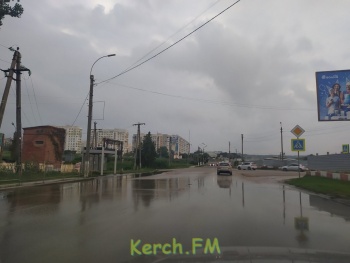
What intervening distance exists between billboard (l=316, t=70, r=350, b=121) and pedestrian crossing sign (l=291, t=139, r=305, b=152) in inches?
133

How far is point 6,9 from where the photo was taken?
15.9m

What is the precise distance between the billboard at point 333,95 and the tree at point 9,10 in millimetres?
20319

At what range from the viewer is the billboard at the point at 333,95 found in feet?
80.0

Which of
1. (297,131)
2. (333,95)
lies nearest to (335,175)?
(297,131)

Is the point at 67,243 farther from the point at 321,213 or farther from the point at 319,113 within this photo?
the point at 319,113

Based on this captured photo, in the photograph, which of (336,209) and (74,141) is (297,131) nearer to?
(336,209)

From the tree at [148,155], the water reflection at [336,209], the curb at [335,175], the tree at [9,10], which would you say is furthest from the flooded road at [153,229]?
the tree at [148,155]

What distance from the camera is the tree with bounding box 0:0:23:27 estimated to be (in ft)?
51.7

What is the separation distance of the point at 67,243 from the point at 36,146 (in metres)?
41.8

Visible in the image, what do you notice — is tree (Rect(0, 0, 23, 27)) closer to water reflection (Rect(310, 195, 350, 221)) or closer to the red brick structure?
water reflection (Rect(310, 195, 350, 221))

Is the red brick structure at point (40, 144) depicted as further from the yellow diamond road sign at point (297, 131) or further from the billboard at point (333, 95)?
the billboard at point (333, 95)

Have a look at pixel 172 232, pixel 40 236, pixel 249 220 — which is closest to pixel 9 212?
pixel 40 236

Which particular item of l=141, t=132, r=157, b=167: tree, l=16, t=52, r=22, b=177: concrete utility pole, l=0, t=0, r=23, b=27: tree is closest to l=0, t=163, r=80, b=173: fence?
l=16, t=52, r=22, b=177: concrete utility pole

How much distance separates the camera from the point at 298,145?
28.1 metres
